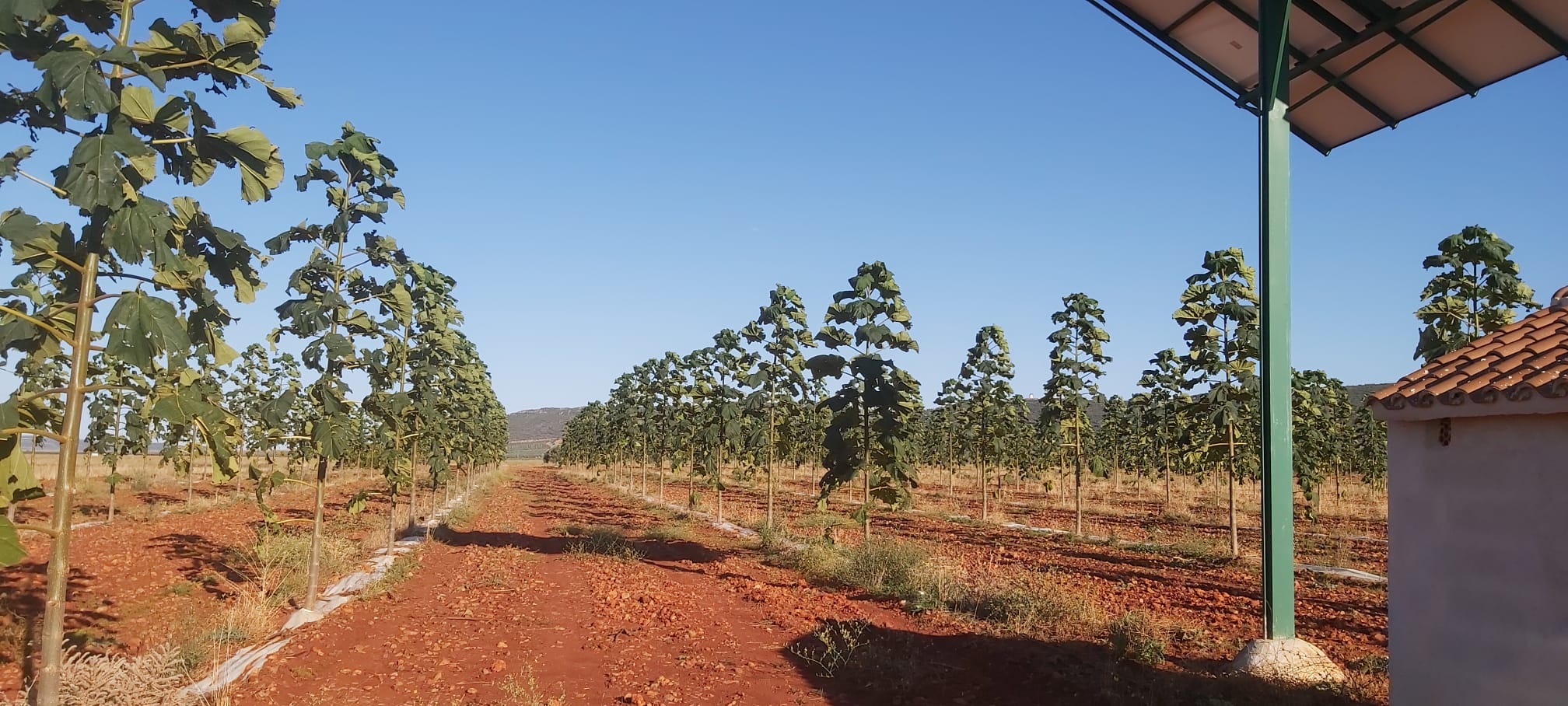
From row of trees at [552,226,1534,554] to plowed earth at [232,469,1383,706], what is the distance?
3.90 meters

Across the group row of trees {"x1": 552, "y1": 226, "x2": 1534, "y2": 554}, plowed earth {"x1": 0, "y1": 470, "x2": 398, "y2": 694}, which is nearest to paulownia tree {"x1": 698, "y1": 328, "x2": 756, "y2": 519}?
row of trees {"x1": 552, "y1": 226, "x2": 1534, "y2": 554}

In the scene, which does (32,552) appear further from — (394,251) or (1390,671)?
(1390,671)

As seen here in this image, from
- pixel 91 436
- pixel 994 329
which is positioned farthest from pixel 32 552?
pixel 994 329

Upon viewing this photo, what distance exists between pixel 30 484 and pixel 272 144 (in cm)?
283

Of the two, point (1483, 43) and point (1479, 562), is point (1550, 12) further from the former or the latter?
point (1479, 562)

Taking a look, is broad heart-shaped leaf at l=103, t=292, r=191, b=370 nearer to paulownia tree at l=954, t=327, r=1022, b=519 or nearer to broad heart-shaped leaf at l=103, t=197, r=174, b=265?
broad heart-shaped leaf at l=103, t=197, r=174, b=265

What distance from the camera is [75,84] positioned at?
5.57 metres

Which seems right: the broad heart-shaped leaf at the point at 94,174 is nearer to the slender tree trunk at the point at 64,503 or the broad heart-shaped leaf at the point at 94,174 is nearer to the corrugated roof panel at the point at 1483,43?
the slender tree trunk at the point at 64,503

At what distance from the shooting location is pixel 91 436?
32125 millimetres

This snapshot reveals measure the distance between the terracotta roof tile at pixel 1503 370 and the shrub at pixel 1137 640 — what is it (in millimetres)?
4189

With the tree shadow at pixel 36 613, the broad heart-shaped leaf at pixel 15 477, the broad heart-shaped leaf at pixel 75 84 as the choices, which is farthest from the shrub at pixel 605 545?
the broad heart-shaped leaf at pixel 75 84

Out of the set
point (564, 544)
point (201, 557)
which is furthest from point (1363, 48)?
point (201, 557)

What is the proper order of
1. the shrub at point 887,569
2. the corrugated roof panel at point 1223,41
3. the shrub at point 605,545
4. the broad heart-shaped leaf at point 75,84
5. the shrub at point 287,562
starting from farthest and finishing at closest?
the shrub at point 605,545
the shrub at point 887,569
the shrub at point 287,562
the corrugated roof panel at point 1223,41
the broad heart-shaped leaf at point 75,84

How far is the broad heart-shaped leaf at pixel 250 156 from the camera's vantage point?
6672mm
